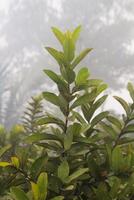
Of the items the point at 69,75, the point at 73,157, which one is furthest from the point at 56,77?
the point at 73,157

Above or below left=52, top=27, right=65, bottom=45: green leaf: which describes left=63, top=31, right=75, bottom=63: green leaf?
below

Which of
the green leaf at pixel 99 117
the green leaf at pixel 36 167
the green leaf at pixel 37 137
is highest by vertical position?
the green leaf at pixel 99 117

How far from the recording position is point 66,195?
60 centimetres

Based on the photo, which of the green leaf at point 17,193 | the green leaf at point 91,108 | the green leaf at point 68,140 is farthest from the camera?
the green leaf at point 91,108

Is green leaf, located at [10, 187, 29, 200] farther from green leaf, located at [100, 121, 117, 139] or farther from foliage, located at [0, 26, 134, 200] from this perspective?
green leaf, located at [100, 121, 117, 139]

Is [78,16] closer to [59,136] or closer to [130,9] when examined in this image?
[130,9]

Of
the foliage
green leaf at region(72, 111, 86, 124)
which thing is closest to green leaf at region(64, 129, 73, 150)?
the foliage

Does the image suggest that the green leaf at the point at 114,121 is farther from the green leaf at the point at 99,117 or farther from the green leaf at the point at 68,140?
the green leaf at the point at 68,140

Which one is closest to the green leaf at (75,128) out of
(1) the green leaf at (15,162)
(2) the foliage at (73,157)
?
(2) the foliage at (73,157)

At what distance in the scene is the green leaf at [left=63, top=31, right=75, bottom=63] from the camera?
2.22 ft

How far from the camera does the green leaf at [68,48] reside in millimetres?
676

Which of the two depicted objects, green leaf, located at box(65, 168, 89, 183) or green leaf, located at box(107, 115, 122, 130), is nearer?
green leaf, located at box(65, 168, 89, 183)

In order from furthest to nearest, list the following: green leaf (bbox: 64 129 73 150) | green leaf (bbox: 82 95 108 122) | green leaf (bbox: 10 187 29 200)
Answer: green leaf (bbox: 82 95 108 122) → green leaf (bbox: 64 129 73 150) → green leaf (bbox: 10 187 29 200)

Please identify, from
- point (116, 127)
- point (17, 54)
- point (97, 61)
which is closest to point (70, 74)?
point (116, 127)
